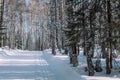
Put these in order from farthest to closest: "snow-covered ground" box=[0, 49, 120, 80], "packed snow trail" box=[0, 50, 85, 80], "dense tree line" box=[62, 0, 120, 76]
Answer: "packed snow trail" box=[0, 50, 85, 80]
"dense tree line" box=[62, 0, 120, 76]
"snow-covered ground" box=[0, 49, 120, 80]

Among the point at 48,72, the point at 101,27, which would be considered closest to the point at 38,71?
the point at 48,72

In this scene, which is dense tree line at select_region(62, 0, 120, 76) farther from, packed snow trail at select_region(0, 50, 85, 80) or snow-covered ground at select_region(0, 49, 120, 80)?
packed snow trail at select_region(0, 50, 85, 80)

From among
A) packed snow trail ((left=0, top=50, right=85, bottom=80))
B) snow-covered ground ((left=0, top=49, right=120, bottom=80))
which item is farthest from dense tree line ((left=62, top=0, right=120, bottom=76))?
packed snow trail ((left=0, top=50, right=85, bottom=80))

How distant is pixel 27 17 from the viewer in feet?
250

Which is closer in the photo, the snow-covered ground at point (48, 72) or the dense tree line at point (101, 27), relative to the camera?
the snow-covered ground at point (48, 72)

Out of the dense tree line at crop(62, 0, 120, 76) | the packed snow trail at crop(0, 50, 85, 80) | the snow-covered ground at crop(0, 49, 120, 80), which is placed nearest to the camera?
the snow-covered ground at crop(0, 49, 120, 80)

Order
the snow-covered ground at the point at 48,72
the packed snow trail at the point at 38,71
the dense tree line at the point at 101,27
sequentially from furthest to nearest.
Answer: the packed snow trail at the point at 38,71
the dense tree line at the point at 101,27
the snow-covered ground at the point at 48,72

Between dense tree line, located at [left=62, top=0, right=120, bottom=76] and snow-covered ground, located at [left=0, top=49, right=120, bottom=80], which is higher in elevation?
dense tree line, located at [left=62, top=0, right=120, bottom=76]

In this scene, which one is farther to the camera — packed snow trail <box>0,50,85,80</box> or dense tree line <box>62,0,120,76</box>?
packed snow trail <box>0,50,85,80</box>

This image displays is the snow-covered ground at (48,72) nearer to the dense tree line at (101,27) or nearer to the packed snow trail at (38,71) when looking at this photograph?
the packed snow trail at (38,71)

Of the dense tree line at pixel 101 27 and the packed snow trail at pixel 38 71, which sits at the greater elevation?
the dense tree line at pixel 101 27

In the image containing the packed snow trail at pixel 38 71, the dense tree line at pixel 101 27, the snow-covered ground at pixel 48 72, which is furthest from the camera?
the packed snow trail at pixel 38 71

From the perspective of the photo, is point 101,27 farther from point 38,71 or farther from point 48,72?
point 38,71

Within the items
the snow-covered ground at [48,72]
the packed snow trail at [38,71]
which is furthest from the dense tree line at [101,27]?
the packed snow trail at [38,71]
